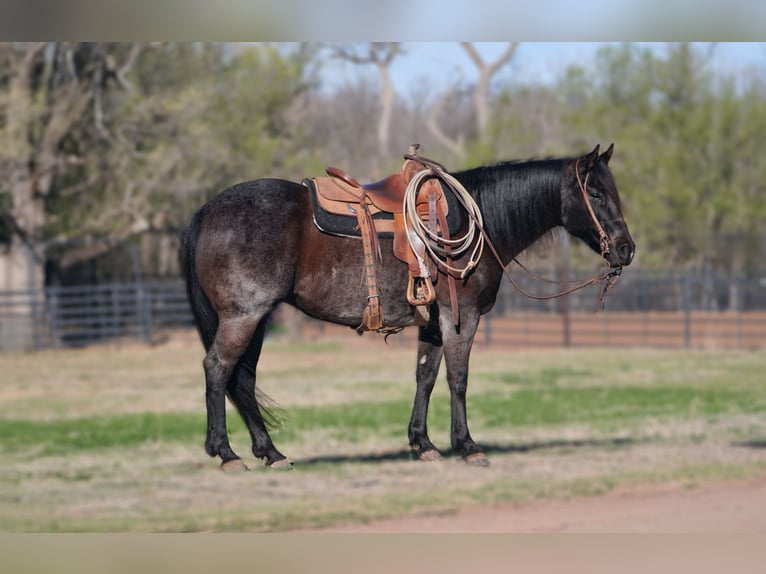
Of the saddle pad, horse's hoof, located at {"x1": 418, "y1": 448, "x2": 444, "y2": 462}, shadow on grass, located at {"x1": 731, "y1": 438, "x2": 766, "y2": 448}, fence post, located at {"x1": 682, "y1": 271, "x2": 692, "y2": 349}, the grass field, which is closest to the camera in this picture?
horse's hoof, located at {"x1": 418, "y1": 448, "x2": 444, "y2": 462}

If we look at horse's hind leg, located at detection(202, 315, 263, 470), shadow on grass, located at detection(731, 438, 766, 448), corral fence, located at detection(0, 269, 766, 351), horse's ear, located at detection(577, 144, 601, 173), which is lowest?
shadow on grass, located at detection(731, 438, 766, 448)

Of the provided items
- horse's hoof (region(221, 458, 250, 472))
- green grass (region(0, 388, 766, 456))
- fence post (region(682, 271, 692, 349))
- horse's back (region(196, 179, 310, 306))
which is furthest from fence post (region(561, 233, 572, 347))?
fence post (region(682, 271, 692, 349))

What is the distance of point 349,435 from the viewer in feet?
49.9

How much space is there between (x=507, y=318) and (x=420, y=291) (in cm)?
2527

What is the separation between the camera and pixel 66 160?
94.7 feet

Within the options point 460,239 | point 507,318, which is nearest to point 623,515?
point 460,239

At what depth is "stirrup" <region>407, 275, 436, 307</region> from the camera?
14.1 ft

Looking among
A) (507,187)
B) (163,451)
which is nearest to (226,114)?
(163,451)

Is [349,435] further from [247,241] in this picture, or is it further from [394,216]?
[247,241]

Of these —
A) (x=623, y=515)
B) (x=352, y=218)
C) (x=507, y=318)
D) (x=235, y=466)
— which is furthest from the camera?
(x=507, y=318)

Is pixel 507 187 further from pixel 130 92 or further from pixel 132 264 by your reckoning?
pixel 132 264

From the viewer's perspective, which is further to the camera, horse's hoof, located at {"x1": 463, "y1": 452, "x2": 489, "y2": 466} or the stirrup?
the stirrup

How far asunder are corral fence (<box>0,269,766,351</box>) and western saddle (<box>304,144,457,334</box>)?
2163 centimetres

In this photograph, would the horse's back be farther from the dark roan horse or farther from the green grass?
the green grass
